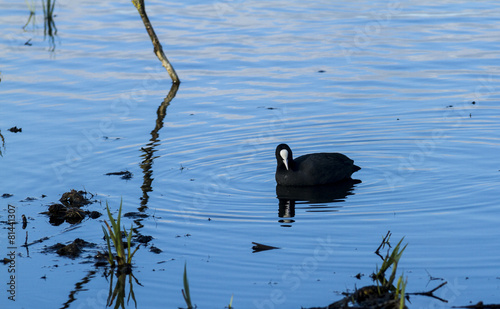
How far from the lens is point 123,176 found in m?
12.3

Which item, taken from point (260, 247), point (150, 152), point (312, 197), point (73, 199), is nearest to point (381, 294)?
point (260, 247)

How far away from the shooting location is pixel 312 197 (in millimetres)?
11773

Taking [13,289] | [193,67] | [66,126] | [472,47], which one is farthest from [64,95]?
[472,47]

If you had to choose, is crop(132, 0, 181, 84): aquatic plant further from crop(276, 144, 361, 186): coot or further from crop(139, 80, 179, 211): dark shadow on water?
crop(276, 144, 361, 186): coot

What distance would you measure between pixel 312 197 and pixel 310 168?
0.65m

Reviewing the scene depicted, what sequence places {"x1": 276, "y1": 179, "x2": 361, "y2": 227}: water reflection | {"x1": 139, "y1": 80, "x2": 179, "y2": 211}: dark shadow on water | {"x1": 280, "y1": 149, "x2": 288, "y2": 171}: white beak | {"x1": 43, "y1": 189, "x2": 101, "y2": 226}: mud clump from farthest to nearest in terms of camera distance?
1. {"x1": 280, "y1": 149, "x2": 288, "y2": 171}: white beak
2. {"x1": 139, "y1": 80, "x2": 179, "y2": 211}: dark shadow on water
3. {"x1": 276, "y1": 179, "x2": 361, "y2": 227}: water reflection
4. {"x1": 43, "y1": 189, "x2": 101, "y2": 226}: mud clump

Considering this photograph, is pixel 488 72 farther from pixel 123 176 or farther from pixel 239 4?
pixel 239 4

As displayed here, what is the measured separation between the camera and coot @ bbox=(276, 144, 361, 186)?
480 inches

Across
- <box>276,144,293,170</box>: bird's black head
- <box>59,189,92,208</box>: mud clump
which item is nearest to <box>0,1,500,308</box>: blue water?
<box>59,189,92,208</box>: mud clump

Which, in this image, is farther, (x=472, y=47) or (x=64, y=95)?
(x=472, y=47)

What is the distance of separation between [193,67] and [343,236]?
10.9 m

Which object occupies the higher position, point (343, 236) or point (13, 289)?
point (343, 236)

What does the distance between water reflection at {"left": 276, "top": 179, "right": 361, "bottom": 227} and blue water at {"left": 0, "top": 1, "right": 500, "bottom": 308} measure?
0.08 meters

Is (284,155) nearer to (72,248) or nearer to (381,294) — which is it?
(72,248)
